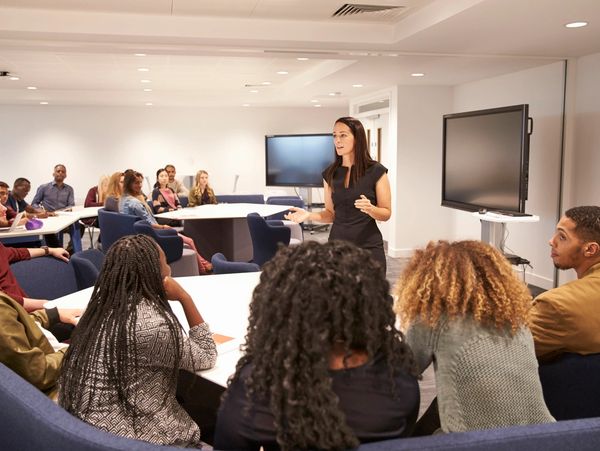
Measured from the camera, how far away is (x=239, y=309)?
8.76ft

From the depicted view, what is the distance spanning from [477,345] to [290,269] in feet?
1.85

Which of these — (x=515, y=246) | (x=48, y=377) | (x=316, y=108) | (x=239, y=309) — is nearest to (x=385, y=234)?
(x=515, y=246)

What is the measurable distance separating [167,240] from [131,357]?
380cm

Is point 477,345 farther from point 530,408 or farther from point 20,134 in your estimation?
point 20,134

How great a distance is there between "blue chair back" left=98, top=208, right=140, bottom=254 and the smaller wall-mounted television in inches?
240

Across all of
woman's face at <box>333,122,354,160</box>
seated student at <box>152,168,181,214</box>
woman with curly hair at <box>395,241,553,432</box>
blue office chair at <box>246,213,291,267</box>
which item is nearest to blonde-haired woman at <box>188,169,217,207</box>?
seated student at <box>152,168,181,214</box>

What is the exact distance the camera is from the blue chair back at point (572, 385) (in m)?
1.92

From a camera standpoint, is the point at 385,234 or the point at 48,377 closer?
the point at 48,377

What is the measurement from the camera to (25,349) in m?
1.85

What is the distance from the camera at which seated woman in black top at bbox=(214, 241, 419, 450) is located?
3.83ft

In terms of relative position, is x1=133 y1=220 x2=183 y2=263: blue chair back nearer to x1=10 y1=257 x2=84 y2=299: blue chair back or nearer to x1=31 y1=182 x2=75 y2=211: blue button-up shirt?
x1=10 y1=257 x2=84 y2=299: blue chair back

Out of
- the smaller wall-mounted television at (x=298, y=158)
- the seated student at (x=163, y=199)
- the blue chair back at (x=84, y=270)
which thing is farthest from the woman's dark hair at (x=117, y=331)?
the smaller wall-mounted television at (x=298, y=158)

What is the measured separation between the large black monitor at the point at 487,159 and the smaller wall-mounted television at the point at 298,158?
4224 mm

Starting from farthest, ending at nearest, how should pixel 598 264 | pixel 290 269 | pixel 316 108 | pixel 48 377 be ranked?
pixel 316 108
pixel 598 264
pixel 48 377
pixel 290 269
